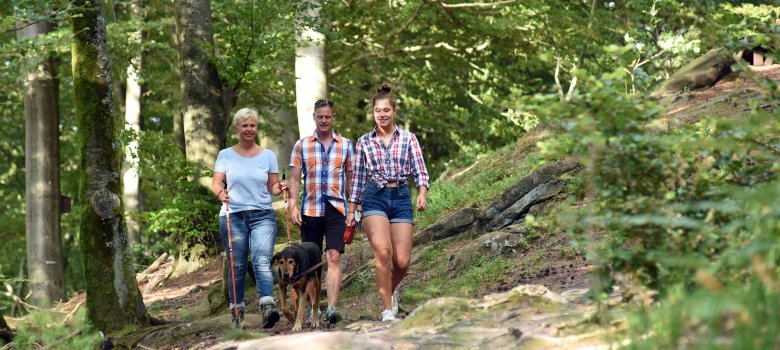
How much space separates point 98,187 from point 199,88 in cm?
484

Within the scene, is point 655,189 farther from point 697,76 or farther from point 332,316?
point 697,76

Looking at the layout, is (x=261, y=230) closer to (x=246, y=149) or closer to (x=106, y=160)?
(x=246, y=149)

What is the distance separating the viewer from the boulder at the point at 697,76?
1562cm

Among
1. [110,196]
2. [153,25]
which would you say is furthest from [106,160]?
[153,25]

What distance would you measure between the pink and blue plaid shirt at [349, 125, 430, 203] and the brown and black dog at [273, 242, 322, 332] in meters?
0.70

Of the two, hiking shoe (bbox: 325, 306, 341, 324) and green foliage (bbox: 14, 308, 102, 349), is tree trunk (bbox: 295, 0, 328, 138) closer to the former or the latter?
hiking shoe (bbox: 325, 306, 341, 324)

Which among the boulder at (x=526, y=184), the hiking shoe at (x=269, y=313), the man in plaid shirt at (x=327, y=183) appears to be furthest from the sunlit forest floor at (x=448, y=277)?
the man in plaid shirt at (x=327, y=183)

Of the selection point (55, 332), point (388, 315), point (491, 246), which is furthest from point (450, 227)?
point (55, 332)

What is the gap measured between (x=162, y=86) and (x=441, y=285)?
14786 millimetres

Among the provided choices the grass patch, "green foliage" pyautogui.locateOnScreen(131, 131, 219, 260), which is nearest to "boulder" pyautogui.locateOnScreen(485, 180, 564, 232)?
the grass patch

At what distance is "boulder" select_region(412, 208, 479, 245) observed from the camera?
1359 centimetres

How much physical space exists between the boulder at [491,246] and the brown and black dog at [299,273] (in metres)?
2.44

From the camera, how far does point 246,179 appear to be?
9750mm

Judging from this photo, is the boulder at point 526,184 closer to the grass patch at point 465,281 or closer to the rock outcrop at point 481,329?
the grass patch at point 465,281
